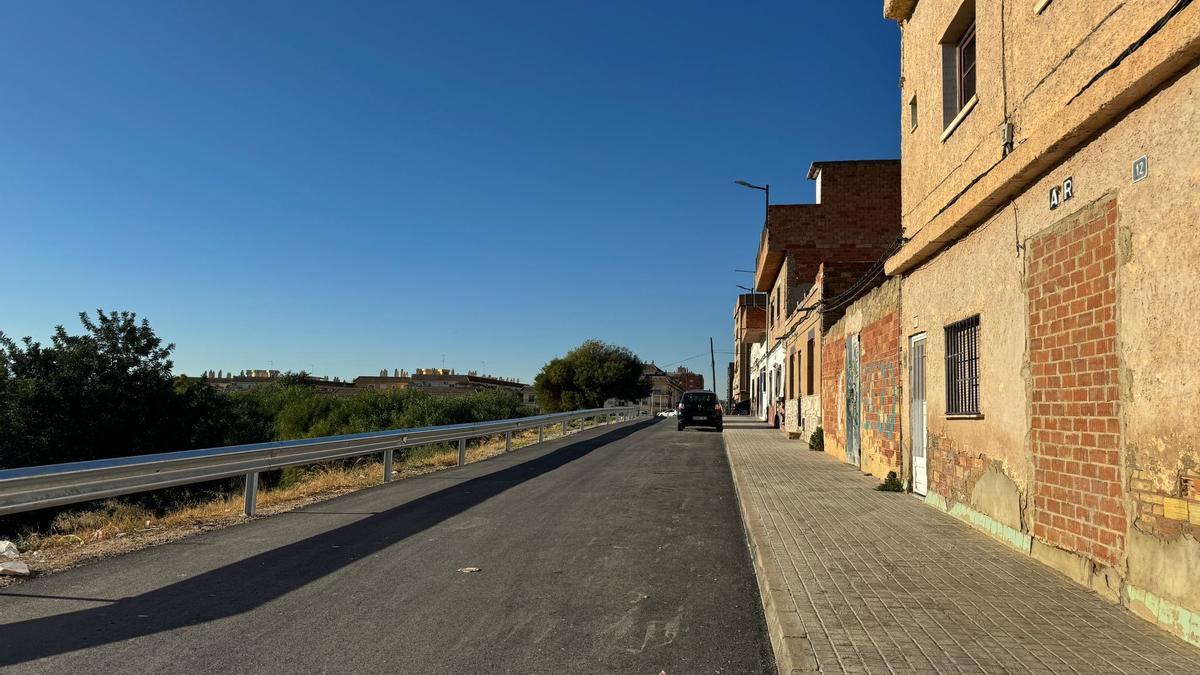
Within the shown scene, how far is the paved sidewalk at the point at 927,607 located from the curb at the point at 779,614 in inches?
0.5

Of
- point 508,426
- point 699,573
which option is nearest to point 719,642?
point 699,573

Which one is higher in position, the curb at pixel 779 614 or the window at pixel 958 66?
the window at pixel 958 66

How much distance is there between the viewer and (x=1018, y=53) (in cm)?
730

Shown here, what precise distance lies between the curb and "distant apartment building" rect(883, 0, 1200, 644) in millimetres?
2149

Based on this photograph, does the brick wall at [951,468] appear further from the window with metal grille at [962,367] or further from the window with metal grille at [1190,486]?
the window with metal grille at [1190,486]

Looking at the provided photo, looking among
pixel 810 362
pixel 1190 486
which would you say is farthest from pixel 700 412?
pixel 1190 486

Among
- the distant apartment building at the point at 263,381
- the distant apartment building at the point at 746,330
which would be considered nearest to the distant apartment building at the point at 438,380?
the distant apartment building at the point at 263,381

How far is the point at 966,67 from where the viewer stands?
9.43 meters

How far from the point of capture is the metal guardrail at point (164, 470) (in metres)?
6.80

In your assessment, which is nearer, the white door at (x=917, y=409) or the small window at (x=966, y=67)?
the small window at (x=966, y=67)

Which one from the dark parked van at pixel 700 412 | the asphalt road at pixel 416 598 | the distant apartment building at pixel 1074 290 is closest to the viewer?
the asphalt road at pixel 416 598

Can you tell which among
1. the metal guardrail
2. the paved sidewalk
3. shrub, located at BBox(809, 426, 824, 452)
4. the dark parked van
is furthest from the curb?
the dark parked van

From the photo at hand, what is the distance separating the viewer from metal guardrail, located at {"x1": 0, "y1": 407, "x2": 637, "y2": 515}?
22.3 feet

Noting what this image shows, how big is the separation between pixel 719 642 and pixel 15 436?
1028 inches
